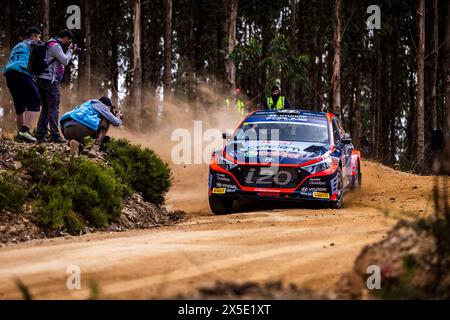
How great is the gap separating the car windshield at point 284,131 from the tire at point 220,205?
1219 mm

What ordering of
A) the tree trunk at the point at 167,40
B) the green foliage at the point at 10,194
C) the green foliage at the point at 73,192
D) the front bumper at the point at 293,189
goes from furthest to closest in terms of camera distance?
1. the tree trunk at the point at 167,40
2. the front bumper at the point at 293,189
3. the green foliage at the point at 73,192
4. the green foliage at the point at 10,194

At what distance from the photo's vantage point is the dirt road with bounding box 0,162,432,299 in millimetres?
4551

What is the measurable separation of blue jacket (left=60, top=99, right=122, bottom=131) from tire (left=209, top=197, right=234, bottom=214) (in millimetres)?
2084

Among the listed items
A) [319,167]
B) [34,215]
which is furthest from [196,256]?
[319,167]

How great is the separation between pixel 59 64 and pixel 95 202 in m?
3.41

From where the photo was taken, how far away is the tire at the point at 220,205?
1074 cm

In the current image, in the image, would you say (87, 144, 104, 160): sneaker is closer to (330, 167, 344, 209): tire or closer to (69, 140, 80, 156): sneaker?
(69, 140, 80, 156): sneaker

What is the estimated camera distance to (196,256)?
5543mm

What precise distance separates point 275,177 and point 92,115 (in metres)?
3.21

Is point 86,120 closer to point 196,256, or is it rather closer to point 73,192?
point 73,192

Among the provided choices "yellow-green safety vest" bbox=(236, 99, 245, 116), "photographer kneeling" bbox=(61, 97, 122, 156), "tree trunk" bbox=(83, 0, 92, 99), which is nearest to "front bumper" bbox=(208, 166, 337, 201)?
"photographer kneeling" bbox=(61, 97, 122, 156)

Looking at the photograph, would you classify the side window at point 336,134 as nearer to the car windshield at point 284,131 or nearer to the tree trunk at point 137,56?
the car windshield at point 284,131

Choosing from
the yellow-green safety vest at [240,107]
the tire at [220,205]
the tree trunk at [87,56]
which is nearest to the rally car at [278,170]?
the tire at [220,205]
